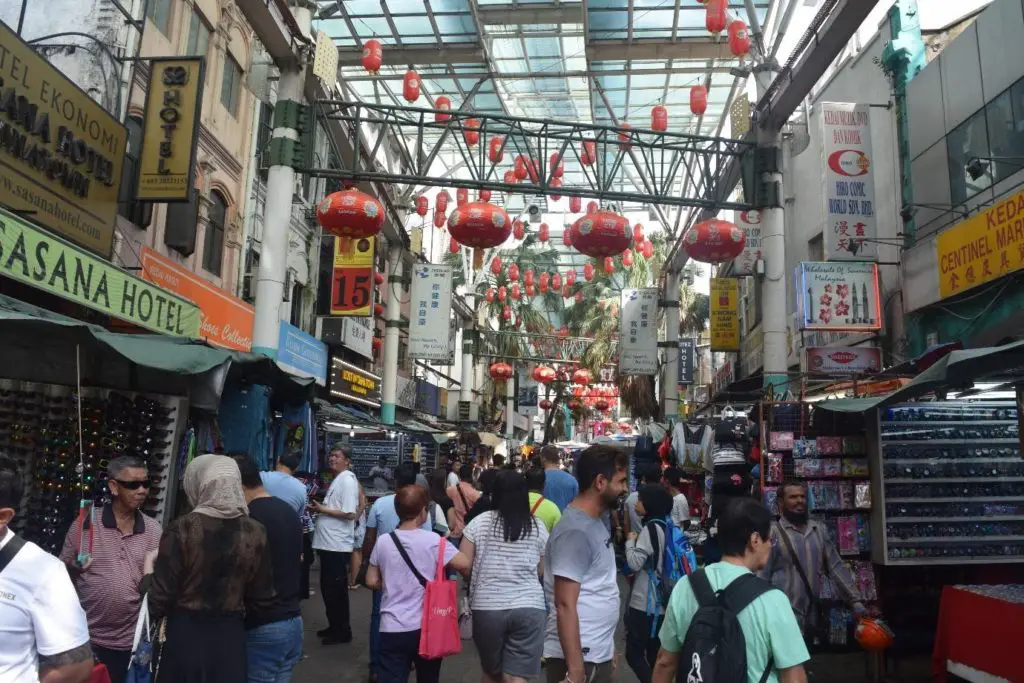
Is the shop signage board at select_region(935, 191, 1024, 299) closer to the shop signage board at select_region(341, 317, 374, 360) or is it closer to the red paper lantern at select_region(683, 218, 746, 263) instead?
the red paper lantern at select_region(683, 218, 746, 263)

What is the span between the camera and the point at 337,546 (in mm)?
7930

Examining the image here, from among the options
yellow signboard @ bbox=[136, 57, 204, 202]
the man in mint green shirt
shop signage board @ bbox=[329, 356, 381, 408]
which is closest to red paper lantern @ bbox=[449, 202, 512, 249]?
yellow signboard @ bbox=[136, 57, 204, 202]

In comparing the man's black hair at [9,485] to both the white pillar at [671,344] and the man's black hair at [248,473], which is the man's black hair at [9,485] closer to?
the man's black hair at [248,473]

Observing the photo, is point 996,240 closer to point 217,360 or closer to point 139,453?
point 217,360

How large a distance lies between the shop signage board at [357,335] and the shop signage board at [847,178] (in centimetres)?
1245

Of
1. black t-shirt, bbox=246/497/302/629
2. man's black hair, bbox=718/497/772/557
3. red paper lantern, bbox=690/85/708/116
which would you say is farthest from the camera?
red paper lantern, bbox=690/85/708/116

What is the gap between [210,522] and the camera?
11.4ft

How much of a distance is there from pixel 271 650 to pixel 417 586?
3.68ft

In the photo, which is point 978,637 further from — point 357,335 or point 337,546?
point 357,335

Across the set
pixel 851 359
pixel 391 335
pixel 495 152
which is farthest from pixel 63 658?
pixel 391 335

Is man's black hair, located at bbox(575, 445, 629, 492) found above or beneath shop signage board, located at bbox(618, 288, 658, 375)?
beneath

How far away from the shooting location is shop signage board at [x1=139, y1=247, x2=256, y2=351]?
457 inches

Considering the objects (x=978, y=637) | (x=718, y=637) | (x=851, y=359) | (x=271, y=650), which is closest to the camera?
(x=718, y=637)

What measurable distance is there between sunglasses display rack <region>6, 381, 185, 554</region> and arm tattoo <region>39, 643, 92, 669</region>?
138 inches
